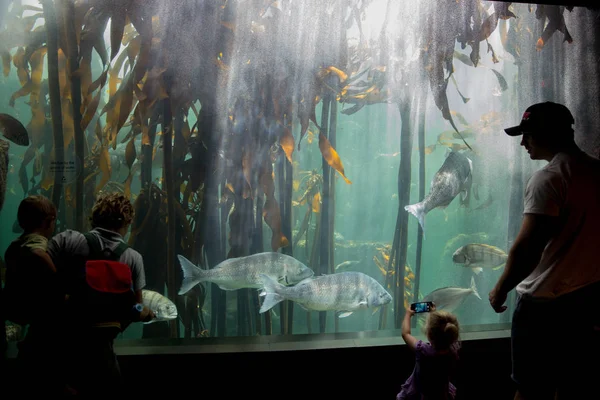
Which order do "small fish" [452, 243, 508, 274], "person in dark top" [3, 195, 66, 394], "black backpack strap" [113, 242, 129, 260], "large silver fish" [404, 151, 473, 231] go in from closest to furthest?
1. "person in dark top" [3, 195, 66, 394]
2. "black backpack strap" [113, 242, 129, 260]
3. "large silver fish" [404, 151, 473, 231]
4. "small fish" [452, 243, 508, 274]

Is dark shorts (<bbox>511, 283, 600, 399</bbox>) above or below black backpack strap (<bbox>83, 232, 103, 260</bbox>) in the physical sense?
below

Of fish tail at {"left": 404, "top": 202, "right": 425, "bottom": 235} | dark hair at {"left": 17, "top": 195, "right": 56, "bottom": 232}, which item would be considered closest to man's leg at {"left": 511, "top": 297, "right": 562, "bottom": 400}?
dark hair at {"left": 17, "top": 195, "right": 56, "bottom": 232}

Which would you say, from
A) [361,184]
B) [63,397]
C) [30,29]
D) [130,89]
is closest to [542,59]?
[130,89]

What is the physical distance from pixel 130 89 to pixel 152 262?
1.73 metres

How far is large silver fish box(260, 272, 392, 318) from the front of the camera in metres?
3.00

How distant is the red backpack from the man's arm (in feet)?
5.44

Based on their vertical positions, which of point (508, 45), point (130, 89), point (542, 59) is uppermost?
point (508, 45)

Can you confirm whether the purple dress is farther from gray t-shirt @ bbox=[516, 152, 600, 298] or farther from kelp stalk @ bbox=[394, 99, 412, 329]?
kelp stalk @ bbox=[394, 99, 412, 329]

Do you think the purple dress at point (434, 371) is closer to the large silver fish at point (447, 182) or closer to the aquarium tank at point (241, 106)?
the aquarium tank at point (241, 106)

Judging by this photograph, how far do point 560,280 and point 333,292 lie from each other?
6.14ft

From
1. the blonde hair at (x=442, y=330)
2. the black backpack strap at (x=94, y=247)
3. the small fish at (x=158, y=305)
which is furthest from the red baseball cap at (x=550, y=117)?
the small fish at (x=158, y=305)

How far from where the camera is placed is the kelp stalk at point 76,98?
3.21m

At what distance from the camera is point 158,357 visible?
2.20 metres

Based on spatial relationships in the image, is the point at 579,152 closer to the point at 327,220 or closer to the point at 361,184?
the point at 327,220
